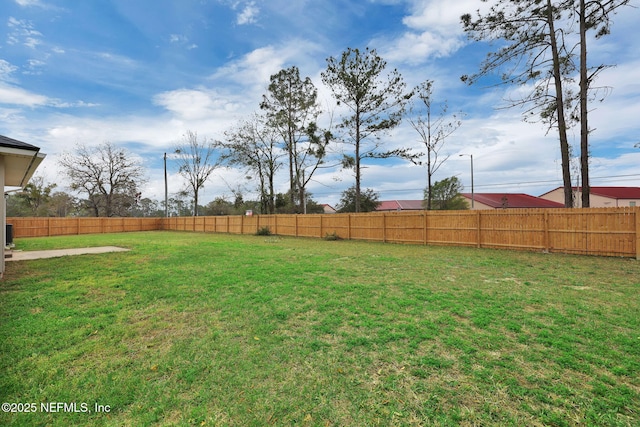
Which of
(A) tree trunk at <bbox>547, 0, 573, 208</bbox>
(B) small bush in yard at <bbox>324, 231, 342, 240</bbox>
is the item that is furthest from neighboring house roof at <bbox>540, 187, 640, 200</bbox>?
(B) small bush in yard at <bbox>324, 231, 342, 240</bbox>

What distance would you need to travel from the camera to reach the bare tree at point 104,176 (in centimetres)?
2902

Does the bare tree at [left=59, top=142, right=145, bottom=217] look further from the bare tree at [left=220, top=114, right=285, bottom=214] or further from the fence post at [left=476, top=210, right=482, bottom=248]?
the fence post at [left=476, top=210, right=482, bottom=248]

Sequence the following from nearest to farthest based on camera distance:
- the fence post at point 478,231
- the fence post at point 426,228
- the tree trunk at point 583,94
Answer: the tree trunk at point 583,94 < the fence post at point 478,231 < the fence post at point 426,228

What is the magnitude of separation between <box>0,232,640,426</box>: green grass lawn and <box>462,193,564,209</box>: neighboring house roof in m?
37.4

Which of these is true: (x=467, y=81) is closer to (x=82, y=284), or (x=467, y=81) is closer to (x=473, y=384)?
(x=473, y=384)

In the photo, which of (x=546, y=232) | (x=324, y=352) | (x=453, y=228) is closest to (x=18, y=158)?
(x=324, y=352)

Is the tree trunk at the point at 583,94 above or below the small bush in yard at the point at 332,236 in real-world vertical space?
above

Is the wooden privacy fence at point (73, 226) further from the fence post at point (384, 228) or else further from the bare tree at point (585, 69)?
the bare tree at point (585, 69)

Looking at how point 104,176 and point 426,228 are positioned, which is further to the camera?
point 104,176

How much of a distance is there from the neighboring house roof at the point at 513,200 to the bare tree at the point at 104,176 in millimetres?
41049

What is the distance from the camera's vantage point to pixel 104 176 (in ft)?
99.9

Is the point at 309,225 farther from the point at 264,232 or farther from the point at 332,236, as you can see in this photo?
the point at 264,232

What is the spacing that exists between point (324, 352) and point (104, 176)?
120ft

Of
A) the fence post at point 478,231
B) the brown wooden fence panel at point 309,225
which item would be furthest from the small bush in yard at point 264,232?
the fence post at point 478,231
